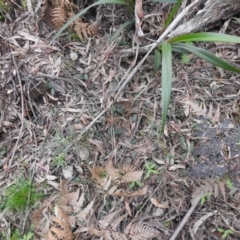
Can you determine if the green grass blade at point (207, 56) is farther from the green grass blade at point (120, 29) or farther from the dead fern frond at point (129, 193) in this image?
the dead fern frond at point (129, 193)

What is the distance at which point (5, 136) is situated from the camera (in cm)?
173

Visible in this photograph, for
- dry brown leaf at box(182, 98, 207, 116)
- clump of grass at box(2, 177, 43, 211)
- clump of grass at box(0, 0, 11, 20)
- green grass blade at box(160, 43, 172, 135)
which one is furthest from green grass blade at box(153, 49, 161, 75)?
clump of grass at box(0, 0, 11, 20)

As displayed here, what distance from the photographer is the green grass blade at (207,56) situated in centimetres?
136

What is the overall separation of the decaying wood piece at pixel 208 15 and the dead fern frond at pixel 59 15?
61cm

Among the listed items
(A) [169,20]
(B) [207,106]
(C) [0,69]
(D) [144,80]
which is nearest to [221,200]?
(B) [207,106]

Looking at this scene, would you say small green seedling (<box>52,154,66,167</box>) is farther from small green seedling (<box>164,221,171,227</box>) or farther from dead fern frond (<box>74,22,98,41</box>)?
dead fern frond (<box>74,22,98,41</box>)

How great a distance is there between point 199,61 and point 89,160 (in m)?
0.75

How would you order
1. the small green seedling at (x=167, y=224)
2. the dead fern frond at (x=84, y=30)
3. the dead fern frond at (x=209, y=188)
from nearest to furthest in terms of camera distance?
the dead fern frond at (x=209, y=188) < the small green seedling at (x=167, y=224) < the dead fern frond at (x=84, y=30)

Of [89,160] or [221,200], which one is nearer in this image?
[221,200]

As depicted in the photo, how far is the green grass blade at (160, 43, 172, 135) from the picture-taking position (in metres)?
1.29

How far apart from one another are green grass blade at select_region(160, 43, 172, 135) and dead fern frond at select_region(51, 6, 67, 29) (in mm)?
642

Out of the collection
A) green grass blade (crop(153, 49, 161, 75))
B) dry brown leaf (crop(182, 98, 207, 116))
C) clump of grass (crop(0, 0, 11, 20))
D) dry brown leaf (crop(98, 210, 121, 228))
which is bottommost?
dry brown leaf (crop(98, 210, 121, 228))

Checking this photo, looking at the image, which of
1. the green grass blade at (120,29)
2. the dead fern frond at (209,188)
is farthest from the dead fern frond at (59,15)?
the dead fern frond at (209,188)

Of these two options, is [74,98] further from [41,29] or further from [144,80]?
[41,29]
